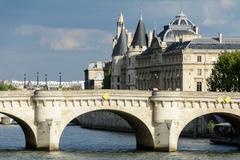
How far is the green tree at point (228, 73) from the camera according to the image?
321 ft

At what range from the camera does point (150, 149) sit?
68562 mm

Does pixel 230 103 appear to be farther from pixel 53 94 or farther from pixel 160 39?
pixel 160 39

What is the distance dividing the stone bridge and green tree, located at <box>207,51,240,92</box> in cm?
2683

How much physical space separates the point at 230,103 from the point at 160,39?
64.2m

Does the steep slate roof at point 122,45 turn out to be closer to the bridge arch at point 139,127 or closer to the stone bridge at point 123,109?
the bridge arch at point 139,127

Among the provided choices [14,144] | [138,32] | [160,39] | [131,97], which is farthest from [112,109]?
[138,32]

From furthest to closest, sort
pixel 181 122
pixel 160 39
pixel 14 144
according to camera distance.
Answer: pixel 160 39 → pixel 14 144 → pixel 181 122

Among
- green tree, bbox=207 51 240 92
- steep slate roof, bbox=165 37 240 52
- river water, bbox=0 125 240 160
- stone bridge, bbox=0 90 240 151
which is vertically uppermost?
steep slate roof, bbox=165 37 240 52

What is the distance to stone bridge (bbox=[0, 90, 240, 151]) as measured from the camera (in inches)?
2576

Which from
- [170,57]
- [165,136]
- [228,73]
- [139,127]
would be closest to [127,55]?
[170,57]

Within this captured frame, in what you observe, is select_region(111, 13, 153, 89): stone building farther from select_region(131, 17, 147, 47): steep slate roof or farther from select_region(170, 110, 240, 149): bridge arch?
select_region(170, 110, 240, 149): bridge arch

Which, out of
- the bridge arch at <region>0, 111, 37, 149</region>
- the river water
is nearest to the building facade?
the river water

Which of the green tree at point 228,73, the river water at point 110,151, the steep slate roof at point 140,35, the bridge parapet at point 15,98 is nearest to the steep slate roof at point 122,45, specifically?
the steep slate roof at point 140,35

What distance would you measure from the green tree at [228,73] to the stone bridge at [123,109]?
26830 millimetres
